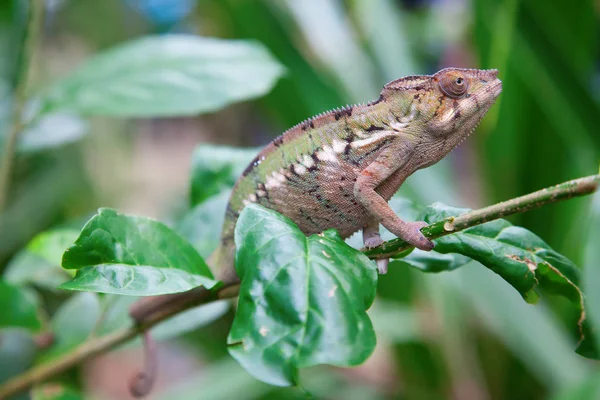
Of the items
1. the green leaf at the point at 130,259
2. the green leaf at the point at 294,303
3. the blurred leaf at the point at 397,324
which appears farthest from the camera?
the blurred leaf at the point at 397,324

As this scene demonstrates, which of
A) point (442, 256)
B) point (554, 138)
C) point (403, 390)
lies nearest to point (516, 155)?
point (554, 138)

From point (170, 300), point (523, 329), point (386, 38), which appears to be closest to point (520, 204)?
point (170, 300)

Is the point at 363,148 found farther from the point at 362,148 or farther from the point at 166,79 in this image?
the point at 166,79

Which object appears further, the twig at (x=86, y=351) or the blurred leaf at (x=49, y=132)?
the blurred leaf at (x=49, y=132)

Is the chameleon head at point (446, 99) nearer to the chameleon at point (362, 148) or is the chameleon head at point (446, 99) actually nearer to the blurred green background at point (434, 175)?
the chameleon at point (362, 148)

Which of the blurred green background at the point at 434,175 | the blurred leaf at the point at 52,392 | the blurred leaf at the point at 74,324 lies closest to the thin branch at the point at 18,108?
the blurred green background at the point at 434,175

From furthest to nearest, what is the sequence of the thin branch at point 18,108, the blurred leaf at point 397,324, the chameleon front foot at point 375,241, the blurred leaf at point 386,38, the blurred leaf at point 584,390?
1. the blurred leaf at point 386,38
2. the blurred leaf at point 397,324
3. the blurred leaf at point 584,390
4. the thin branch at point 18,108
5. the chameleon front foot at point 375,241

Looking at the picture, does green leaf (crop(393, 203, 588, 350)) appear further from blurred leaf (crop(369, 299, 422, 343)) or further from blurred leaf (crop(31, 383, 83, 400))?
blurred leaf (crop(369, 299, 422, 343))
